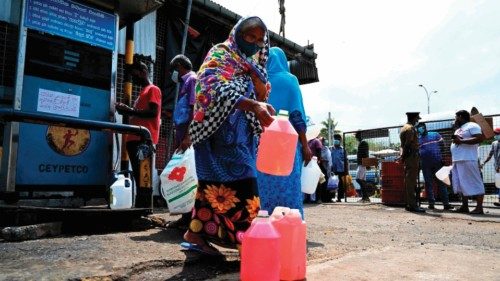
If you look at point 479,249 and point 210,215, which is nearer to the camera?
point 210,215

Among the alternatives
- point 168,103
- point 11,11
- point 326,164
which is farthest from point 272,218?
point 326,164

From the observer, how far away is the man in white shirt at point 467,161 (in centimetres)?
→ 671

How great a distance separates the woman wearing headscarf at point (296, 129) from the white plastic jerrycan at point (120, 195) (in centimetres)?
139

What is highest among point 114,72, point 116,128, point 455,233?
point 114,72

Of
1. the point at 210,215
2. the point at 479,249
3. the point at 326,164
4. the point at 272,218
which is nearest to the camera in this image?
the point at 272,218

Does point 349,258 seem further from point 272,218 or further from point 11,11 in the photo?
point 11,11

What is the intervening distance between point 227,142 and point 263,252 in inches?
31.4

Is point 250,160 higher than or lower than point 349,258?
higher

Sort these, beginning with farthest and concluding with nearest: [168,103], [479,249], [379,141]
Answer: [379,141], [168,103], [479,249]

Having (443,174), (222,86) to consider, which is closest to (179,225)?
(222,86)

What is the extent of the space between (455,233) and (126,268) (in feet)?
12.0

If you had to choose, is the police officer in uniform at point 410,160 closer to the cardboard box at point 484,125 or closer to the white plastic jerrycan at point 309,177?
the cardboard box at point 484,125

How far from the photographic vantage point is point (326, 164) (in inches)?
380

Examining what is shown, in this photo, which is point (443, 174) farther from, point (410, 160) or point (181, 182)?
point (181, 182)
